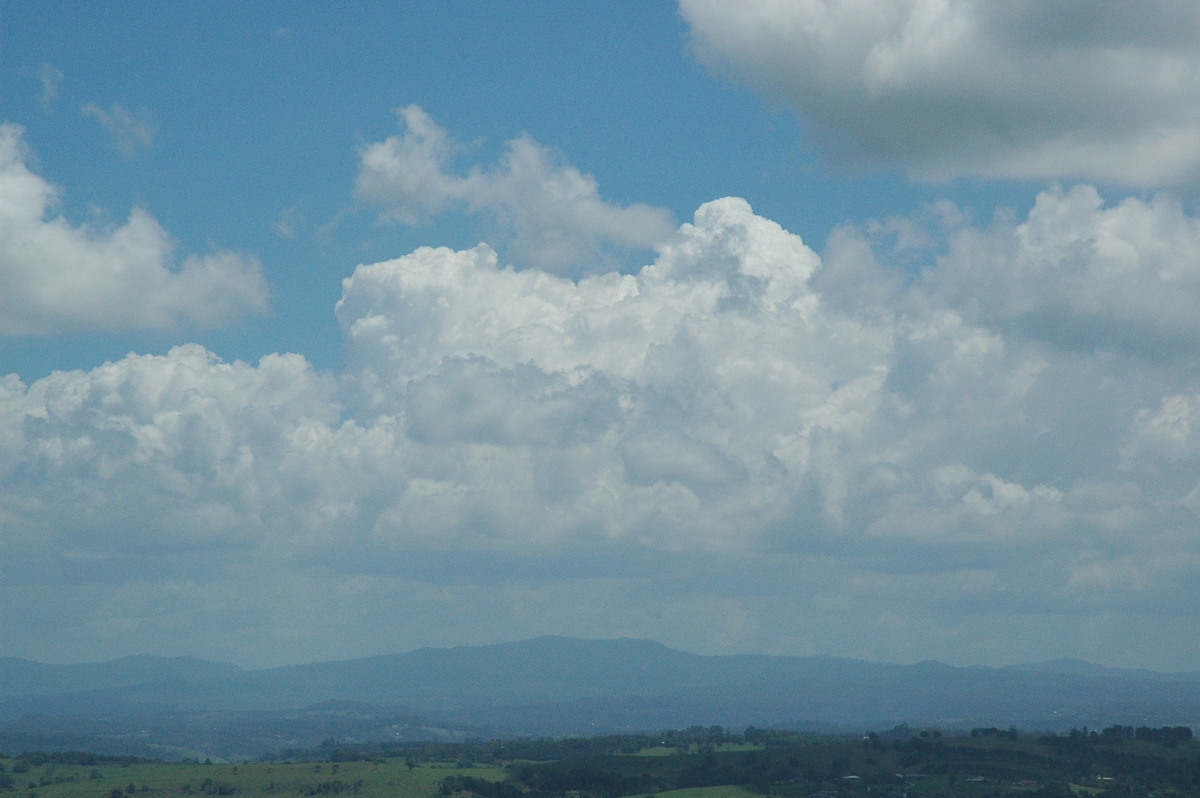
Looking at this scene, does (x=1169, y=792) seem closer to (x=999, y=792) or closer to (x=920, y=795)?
(x=999, y=792)

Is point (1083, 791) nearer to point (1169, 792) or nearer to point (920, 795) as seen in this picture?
point (1169, 792)

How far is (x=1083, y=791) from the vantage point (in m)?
196

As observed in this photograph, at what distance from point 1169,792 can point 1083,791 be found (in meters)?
12.7

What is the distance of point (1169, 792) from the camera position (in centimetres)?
19200

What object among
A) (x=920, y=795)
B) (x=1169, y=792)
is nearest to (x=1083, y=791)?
(x=1169, y=792)

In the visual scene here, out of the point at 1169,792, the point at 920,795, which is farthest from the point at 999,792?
the point at 1169,792

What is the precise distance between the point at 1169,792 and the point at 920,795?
38.4 meters

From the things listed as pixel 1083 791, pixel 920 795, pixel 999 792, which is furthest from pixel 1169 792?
pixel 920 795

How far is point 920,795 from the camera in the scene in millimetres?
197500

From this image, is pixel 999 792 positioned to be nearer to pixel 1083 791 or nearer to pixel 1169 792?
pixel 1083 791

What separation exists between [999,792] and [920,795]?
1235 centimetres

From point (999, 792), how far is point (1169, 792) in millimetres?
26476

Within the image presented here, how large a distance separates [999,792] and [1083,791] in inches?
569
